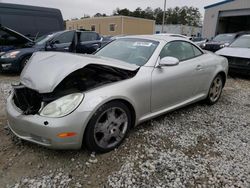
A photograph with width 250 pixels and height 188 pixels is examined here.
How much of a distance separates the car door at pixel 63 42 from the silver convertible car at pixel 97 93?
432 centimetres

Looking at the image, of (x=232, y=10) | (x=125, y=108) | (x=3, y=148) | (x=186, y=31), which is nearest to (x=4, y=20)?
(x=3, y=148)

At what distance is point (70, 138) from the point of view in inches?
89.0

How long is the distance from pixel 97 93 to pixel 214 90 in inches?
116

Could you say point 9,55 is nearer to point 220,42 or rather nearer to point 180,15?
point 220,42

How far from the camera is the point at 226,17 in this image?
25359mm

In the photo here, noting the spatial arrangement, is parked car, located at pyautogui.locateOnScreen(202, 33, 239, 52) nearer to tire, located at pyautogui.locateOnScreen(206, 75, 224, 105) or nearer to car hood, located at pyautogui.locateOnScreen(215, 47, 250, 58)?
car hood, located at pyautogui.locateOnScreen(215, 47, 250, 58)

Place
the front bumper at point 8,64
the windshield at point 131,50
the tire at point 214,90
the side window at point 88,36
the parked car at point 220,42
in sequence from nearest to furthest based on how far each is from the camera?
the windshield at point 131,50 < the tire at point 214,90 < the front bumper at point 8,64 < the side window at point 88,36 < the parked car at point 220,42

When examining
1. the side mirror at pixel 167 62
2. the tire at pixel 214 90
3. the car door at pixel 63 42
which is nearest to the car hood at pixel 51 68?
the side mirror at pixel 167 62

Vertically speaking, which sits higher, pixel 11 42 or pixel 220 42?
pixel 11 42

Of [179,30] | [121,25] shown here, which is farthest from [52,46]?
[179,30]

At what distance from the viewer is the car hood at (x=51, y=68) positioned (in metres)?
2.32

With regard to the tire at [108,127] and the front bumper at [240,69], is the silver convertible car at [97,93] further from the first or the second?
the front bumper at [240,69]

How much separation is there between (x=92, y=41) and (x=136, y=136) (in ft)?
22.0

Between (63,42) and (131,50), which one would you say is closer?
(131,50)
